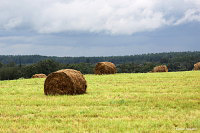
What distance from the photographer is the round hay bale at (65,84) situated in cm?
1673

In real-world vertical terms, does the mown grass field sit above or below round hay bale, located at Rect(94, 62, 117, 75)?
below

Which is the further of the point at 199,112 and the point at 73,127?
the point at 199,112

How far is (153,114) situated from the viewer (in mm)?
9789

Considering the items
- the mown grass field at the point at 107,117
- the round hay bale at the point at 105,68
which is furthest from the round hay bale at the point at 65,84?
the round hay bale at the point at 105,68

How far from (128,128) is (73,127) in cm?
157

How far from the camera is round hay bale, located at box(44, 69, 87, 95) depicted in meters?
16.7

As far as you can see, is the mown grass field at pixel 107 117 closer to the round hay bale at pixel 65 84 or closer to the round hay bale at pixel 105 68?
the round hay bale at pixel 65 84

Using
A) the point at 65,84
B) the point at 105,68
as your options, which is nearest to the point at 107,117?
the point at 65,84

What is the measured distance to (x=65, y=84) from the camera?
1683 cm

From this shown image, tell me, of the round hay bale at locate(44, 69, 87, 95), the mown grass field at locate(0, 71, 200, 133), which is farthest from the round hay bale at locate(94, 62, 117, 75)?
the mown grass field at locate(0, 71, 200, 133)

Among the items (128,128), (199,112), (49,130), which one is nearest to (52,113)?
(49,130)

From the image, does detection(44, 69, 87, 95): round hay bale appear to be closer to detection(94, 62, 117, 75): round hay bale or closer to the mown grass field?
the mown grass field

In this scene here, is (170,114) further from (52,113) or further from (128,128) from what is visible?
(52,113)

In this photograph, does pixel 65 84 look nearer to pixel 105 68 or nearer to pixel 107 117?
pixel 107 117
